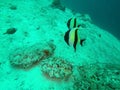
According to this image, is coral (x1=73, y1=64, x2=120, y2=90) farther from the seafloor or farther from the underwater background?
the underwater background

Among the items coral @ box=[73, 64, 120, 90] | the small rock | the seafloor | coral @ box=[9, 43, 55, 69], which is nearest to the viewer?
coral @ box=[73, 64, 120, 90]

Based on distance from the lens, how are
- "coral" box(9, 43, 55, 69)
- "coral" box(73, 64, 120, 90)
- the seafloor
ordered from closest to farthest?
"coral" box(73, 64, 120, 90), the seafloor, "coral" box(9, 43, 55, 69)

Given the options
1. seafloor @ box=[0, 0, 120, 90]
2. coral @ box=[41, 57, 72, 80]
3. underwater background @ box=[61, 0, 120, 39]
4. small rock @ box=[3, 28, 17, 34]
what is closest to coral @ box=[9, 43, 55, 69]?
seafloor @ box=[0, 0, 120, 90]

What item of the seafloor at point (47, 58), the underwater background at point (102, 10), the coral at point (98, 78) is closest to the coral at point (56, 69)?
the seafloor at point (47, 58)

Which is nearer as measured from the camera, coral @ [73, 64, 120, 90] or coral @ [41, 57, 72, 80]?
coral @ [73, 64, 120, 90]

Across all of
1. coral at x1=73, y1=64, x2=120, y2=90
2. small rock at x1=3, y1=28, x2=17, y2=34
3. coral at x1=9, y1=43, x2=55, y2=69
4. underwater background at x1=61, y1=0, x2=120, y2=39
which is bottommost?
coral at x1=73, y1=64, x2=120, y2=90

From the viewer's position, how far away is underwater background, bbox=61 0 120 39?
151 feet

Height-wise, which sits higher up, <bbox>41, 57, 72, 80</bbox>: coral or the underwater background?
the underwater background

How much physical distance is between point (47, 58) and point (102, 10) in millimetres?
51970

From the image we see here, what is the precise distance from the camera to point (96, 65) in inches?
265

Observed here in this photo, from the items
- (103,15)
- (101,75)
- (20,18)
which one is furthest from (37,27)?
(103,15)

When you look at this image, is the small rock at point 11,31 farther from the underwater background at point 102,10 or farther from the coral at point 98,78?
the underwater background at point 102,10

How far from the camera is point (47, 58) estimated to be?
7047 mm

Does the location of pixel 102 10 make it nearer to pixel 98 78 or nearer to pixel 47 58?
pixel 47 58
